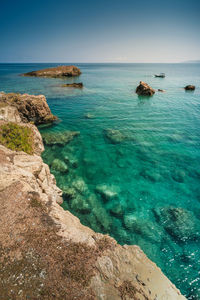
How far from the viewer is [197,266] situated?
7.79 metres

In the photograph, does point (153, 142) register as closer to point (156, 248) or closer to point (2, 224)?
point (156, 248)

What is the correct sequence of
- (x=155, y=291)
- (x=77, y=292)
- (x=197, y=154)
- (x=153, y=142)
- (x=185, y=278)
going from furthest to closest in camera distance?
1. (x=153, y=142)
2. (x=197, y=154)
3. (x=185, y=278)
4. (x=155, y=291)
5. (x=77, y=292)

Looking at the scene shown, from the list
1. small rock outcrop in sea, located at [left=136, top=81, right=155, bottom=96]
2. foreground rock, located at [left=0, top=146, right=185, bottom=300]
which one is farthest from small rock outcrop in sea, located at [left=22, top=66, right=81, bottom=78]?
foreground rock, located at [left=0, top=146, right=185, bottom=300]

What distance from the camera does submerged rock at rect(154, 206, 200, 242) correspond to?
9086 millimetres

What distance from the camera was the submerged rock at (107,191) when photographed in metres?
11.6

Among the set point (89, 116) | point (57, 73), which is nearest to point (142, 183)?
point (89, 116)

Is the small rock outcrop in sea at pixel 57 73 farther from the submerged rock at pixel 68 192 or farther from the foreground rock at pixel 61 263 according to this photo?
the foreground rock at pixel 61 263

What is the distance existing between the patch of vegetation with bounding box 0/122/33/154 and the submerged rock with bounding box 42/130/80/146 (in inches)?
149

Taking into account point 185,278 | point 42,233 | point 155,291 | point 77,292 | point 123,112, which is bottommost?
point 185,278

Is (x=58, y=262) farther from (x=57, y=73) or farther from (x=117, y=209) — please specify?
(x=57, y=73)

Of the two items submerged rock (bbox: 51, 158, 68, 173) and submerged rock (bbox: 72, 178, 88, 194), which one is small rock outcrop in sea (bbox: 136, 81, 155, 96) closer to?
submerged rock (bbox: 51, 158, 68, 173)

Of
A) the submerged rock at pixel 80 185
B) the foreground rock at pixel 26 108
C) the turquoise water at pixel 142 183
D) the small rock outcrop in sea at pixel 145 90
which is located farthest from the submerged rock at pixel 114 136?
the small rock outcrop in sea at pixel 145 90

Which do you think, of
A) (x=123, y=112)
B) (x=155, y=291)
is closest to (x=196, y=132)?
(x=123, y=112)

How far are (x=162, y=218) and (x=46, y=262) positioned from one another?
8.18 metres
